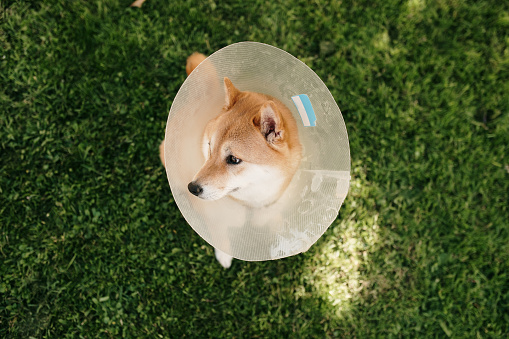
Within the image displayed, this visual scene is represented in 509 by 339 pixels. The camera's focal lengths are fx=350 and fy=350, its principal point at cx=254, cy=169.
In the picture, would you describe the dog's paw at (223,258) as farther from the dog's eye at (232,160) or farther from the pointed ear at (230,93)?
the pointed ear at (230,93)

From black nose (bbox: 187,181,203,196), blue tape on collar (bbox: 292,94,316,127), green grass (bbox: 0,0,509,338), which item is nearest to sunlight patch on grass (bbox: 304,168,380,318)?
green grass (bbox: 0,0,509,338)

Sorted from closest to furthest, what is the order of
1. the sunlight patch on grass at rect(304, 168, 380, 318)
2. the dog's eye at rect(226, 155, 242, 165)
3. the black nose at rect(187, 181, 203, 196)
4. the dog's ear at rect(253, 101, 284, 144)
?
the dog's ear at rect(253, 101, 284, 144)
the black nose at rect(187, 181, 203, 196)
the dog's eye at rect(226, 155, 242, 165)
the sunlight patch on grass at rect(304, 168, 380, 318)

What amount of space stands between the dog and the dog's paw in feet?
2.54

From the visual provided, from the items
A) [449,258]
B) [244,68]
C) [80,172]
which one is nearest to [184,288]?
[80,172]

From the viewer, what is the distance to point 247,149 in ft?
8.61

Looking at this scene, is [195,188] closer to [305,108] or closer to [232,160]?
[232,160]

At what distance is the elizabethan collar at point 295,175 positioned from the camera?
271 cm

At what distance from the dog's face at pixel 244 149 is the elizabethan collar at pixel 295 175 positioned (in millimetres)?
196

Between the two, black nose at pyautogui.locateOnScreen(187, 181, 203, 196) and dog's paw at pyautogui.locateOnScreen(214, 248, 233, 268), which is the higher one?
black nose at pyautogui.locateOnScreen(187, 181, 203, 196)

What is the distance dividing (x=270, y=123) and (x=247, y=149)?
0.26 m

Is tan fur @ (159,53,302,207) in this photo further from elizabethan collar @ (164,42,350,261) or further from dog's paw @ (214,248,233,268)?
dog's paw @ (214,248,233,268)

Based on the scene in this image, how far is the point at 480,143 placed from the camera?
3.90 metres

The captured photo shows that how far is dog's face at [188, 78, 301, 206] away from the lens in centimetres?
259

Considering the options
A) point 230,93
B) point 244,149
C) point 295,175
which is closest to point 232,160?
point 244,149
